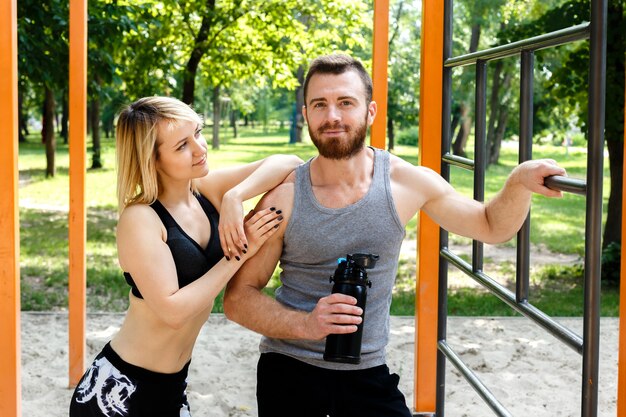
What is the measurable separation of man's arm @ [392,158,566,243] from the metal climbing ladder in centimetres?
9

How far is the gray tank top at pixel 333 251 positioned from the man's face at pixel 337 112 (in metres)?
0.17

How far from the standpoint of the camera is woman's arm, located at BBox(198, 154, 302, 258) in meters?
2.44

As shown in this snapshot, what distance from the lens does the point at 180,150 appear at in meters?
2.47

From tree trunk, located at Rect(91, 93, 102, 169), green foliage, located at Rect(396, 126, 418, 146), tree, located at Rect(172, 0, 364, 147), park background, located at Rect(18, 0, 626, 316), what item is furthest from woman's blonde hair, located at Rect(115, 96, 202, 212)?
green foliage, located at Rect(396, 126, 418, 146)

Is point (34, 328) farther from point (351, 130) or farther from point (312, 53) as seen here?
point (312, 53)

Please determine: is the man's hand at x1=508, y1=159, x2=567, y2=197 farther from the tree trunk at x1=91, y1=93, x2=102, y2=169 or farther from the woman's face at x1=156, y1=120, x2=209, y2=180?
the tree trunk at x1=91, y1=93, x2=102, y2=169

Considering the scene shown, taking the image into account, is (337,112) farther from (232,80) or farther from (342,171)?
(232,80)

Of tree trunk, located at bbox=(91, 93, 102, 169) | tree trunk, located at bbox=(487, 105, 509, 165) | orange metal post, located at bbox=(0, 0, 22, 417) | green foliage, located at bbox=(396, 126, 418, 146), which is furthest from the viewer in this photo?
green foliage, located at bbox=(396, 126, 418, 146)

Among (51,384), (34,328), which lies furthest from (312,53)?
(51,384)

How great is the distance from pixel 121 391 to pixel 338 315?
2.25 ft

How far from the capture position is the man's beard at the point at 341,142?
2.50 metres

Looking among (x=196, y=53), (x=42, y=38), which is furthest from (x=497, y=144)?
(x=42, y=38)

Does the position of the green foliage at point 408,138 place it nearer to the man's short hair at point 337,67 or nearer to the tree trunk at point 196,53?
the tree trunk at point 196,53

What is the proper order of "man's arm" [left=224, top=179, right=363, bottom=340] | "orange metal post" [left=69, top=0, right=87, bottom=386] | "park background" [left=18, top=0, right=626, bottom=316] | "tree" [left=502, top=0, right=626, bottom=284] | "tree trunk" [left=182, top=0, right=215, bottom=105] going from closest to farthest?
"man's arm" [left=224, top=179, right=363, bottom=340]
"orange metal post" [left=69, top=0, right=87, bottom=386]
"tree" [left=502, top=0, right=626, bottom=284]
"park background" [left=18, top=0, right=626, bottom=316]
"tree trunk" [left=182, top=0, right=215, bottom=105]
